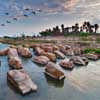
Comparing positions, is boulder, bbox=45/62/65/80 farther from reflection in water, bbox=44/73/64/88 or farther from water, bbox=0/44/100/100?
water, bbox=0/44/100/100

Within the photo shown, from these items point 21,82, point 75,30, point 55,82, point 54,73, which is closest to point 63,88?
point 55,82

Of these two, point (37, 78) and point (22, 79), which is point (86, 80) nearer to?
point (37, 78)

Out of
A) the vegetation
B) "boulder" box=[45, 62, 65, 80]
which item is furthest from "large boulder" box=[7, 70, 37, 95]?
the vegetation

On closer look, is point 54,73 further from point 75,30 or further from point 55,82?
point 75,30

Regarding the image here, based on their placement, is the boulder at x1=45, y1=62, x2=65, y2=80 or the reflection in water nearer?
the reflection in water

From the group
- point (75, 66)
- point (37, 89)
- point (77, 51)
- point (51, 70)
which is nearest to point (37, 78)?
point (51, 70)

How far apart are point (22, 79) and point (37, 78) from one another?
3.00 meters

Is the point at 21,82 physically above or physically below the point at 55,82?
above

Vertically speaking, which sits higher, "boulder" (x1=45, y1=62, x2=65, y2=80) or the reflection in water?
"boulder" (x1=45, y1=62, x2=65, y2=80)

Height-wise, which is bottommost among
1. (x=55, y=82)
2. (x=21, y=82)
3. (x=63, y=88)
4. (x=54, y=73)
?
(x=63, y=88)

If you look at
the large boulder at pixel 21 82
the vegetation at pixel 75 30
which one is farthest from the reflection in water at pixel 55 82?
the vegetation at pixel 75 30

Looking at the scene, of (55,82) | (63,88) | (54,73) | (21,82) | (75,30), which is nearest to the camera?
(21,82)

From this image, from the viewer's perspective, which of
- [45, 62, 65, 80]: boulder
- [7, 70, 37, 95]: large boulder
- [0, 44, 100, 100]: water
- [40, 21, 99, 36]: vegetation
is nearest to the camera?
[0, 44, 100, 100]: water

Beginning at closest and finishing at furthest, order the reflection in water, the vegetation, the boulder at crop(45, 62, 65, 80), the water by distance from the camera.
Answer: the water → the reflection in water → the boulder at crop(45, 62, 65, 80) → the vegetation
